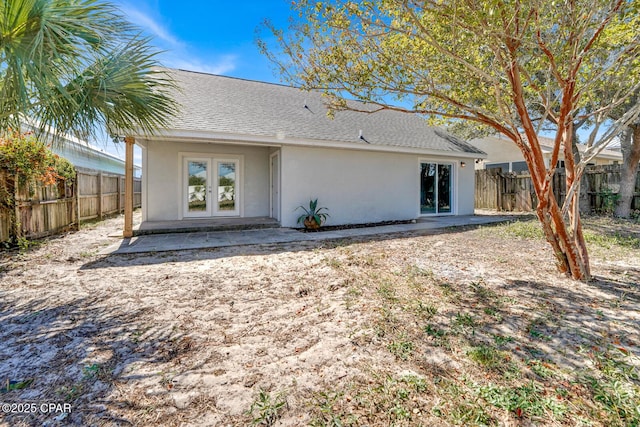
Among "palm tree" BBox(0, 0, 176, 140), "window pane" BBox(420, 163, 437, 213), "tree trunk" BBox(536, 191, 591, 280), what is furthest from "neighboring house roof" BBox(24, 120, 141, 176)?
"window pane" BBox(420, 163, 437, 213)

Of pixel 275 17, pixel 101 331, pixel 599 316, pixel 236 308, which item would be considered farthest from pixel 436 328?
pixel 275 17

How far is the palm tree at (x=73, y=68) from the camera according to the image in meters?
3.30

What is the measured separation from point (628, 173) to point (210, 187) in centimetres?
1489

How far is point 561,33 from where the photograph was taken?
384 centimetres

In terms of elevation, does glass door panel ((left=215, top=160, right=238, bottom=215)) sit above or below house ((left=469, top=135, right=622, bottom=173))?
below

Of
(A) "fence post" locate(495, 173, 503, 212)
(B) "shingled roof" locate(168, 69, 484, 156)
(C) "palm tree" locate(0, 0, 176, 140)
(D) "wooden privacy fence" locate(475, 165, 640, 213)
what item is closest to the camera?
(C) "palm tree" locate(0, 0, 176, 140)

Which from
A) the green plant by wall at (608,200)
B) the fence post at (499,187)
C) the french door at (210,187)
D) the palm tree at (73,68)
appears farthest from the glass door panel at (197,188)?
the green plant by wall at (608,200)

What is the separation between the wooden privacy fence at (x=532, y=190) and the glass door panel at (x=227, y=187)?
12051 mm

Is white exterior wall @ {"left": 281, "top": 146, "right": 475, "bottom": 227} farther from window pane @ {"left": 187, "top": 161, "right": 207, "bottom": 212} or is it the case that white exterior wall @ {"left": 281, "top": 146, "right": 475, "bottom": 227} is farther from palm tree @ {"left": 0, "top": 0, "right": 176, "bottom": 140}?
palm tree @ {"left": 0, "top": 0, "right": 176, "bottom": 140}

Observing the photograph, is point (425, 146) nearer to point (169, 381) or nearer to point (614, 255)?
point (614, 255)

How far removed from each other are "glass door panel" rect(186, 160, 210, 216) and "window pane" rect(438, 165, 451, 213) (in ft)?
29.2

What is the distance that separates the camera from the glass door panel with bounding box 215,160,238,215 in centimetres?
1009

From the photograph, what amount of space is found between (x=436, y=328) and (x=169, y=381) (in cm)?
239

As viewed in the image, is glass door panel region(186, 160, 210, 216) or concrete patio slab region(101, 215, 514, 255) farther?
glass door panel region(186, 160, 210, 216)
